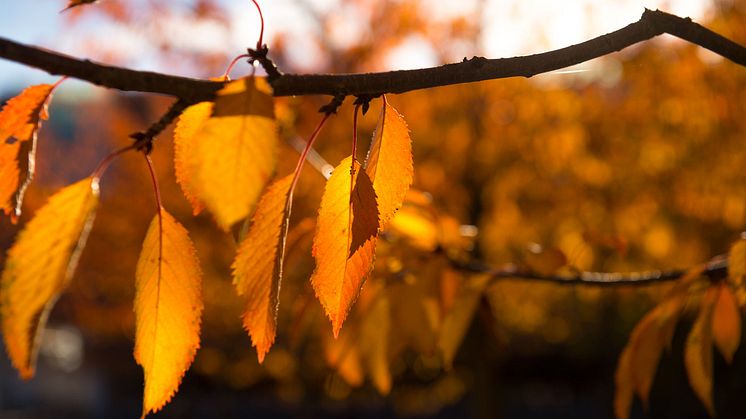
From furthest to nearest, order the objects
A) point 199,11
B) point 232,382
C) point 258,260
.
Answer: point 232,382 → point 199,11 → point 258,260

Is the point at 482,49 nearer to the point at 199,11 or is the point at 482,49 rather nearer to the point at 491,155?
the point at 491,155

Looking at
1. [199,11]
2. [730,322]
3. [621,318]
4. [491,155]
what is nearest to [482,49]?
[491,155]

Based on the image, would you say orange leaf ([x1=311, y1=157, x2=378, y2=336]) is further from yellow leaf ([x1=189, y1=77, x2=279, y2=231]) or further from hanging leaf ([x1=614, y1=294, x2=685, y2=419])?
hanging leaf ([x1=614, y1=294, x2=685, y2=419])

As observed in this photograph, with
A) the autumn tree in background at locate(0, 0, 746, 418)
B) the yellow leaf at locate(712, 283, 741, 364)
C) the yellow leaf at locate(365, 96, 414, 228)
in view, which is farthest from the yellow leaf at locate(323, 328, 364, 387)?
the yellow leaf at locate(365, 96, 414, 228)

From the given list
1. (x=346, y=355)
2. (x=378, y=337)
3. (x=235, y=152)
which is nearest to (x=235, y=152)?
(x=235, y=152)

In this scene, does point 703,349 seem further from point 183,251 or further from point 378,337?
point 183,251
